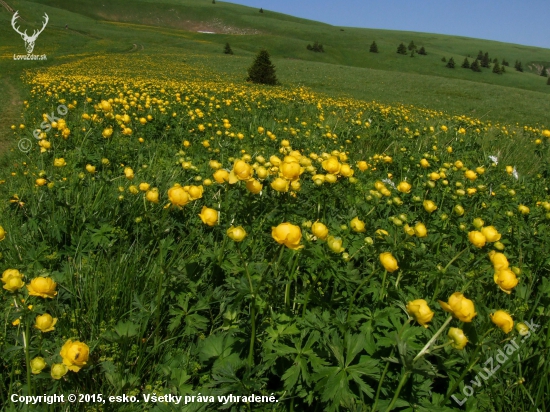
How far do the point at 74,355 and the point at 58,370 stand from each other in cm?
6

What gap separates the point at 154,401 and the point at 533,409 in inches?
52.8

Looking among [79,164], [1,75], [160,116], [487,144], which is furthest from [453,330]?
[1,75]

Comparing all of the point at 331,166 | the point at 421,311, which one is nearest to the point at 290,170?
the point at 331,166

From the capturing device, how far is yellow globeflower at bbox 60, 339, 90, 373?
1121mm

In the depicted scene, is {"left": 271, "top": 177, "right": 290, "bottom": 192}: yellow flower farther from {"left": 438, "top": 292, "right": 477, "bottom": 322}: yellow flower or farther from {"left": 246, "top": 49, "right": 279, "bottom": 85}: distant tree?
{"left": 246, "top": 49, "right": 279, "bottom": 85}: distant tree

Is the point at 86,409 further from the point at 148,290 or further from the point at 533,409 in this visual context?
the point at 533,409

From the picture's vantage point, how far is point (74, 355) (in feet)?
3.67

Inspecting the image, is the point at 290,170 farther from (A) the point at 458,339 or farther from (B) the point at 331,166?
(A) the point at 458,339

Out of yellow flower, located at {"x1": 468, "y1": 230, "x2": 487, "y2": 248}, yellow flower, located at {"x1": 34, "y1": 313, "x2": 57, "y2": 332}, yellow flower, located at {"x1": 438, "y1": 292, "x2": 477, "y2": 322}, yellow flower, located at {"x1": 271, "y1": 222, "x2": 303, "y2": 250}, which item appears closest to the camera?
yellow flower, located at {"x1": 438, "y1": 292, "x2": 477, "y2": 322}

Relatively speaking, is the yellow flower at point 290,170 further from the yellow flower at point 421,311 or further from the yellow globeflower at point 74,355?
the yellow globeflower at point 74,355

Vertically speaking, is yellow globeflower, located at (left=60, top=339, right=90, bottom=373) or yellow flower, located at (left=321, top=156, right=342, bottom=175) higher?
yellow flower, located at (left=321, top=156, right=342, bottom=175)

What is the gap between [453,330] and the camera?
1.10 meters

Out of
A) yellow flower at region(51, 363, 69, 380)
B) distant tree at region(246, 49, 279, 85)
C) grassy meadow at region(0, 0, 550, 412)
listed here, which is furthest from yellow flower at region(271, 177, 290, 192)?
distant tree at region(246, 49, 279, 85)

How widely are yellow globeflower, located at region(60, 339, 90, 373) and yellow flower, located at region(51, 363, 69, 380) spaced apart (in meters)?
0.02
